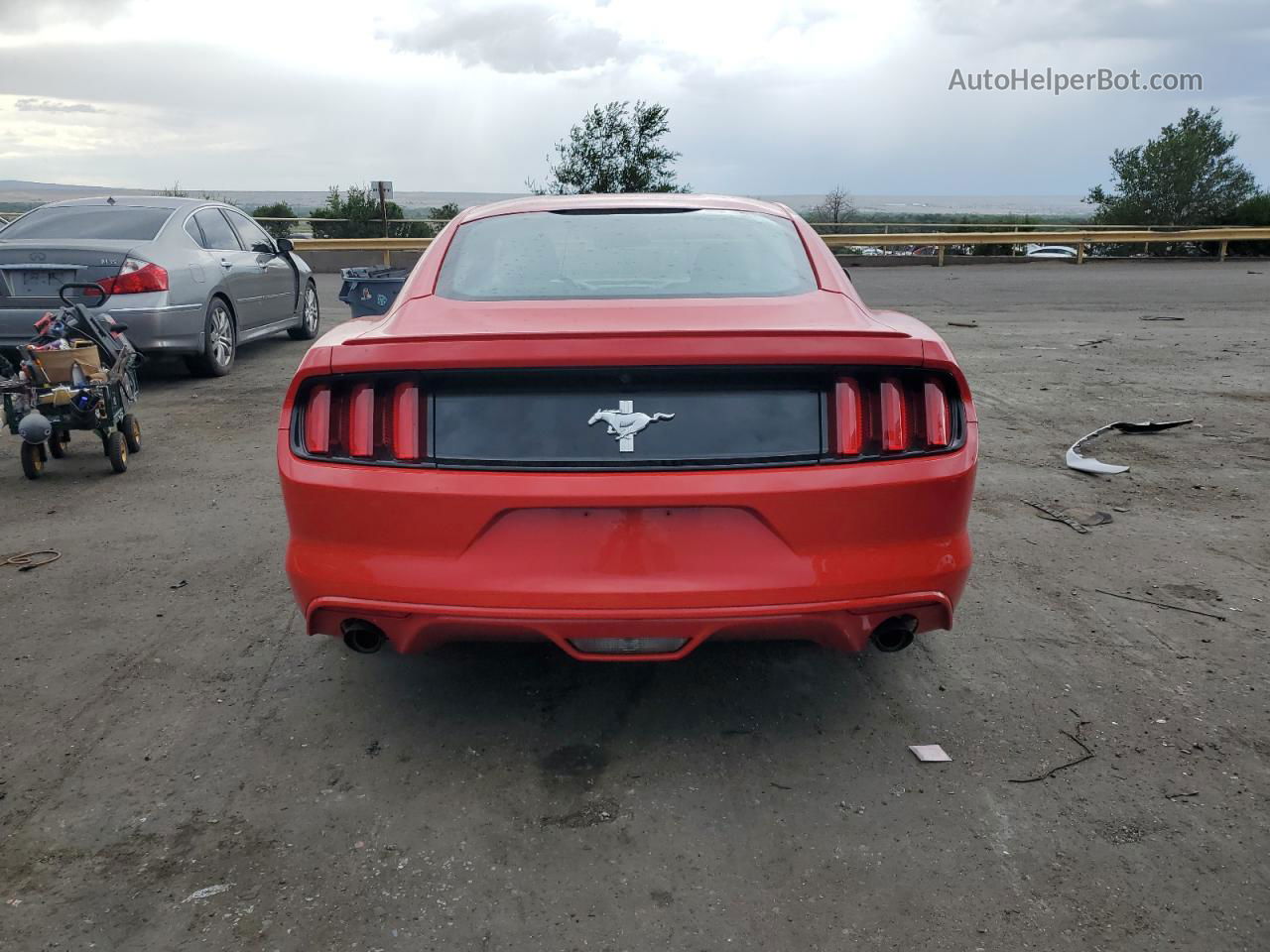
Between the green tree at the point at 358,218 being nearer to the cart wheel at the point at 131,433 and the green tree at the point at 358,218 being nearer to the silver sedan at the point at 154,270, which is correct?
the silver sedan at the point at 154,270

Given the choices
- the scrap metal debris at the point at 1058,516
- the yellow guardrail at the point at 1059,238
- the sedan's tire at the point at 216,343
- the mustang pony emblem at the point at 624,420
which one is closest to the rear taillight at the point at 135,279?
the sedan's tire at the point at 216,343

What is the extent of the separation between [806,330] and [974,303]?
588 inches

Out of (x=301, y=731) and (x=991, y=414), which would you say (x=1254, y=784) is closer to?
(x=301, y=731)

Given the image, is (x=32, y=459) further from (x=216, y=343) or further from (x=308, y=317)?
(x=308, y=317)

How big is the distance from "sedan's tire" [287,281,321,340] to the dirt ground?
7101 millimetres

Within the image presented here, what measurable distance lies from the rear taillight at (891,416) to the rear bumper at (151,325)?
23.6 ft

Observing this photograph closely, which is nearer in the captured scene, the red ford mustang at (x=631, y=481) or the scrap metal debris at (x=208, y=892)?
the scrap metal debris at (x=208, y=892)

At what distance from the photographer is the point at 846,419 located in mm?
2867

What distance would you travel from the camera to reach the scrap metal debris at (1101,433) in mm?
6168

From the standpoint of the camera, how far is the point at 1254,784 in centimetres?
289

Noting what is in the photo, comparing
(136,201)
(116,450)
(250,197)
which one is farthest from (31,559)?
(250,197)

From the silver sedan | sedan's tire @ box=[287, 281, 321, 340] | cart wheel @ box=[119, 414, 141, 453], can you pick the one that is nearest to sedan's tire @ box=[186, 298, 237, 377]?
the silver sedan

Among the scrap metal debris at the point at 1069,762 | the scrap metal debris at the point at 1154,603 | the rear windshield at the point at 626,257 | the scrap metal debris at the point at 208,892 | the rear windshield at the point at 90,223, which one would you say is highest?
the rear windshield at the point at 90,223

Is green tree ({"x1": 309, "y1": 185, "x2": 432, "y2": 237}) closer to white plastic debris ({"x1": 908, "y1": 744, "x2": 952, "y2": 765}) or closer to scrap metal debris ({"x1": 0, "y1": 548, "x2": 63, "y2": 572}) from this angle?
scrap metal debris ({"x1": 0, "y1": 548, "x2": 63, "y2": 572})
